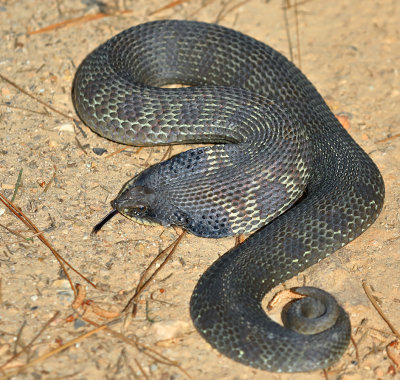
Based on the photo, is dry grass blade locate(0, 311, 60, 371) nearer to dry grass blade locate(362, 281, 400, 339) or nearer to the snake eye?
the snake eye

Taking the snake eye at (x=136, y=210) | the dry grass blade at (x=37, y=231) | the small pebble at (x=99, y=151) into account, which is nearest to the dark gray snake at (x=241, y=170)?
the snake eye at (x=136, y=210)

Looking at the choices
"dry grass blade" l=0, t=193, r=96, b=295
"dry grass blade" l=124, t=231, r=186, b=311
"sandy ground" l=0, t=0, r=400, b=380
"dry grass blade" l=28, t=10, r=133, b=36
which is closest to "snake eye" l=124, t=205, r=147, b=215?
"sandy ground" l=0, t=0, r=400, b=380

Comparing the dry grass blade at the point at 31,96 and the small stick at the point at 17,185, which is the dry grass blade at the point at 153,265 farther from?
→ the dry grass blade at the point at 31,96

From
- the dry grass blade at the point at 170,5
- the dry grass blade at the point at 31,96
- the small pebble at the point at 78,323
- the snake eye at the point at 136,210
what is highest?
the dry grass blade at the point at 170,5

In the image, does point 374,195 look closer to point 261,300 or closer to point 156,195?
point 261,300

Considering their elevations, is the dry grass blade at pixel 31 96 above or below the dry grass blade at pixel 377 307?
above

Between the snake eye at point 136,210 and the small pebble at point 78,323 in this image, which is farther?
the snake eye at point 136,210

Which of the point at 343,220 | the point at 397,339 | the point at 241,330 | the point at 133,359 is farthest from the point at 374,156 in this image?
the point at 133,359
